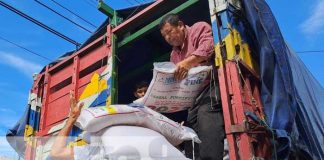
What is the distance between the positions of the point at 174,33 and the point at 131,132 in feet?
3.62

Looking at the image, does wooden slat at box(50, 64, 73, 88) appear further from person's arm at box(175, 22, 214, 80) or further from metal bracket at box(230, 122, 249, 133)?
metal bracket at box(230, 122, 249, 133)

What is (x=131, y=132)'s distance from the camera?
2293 mm

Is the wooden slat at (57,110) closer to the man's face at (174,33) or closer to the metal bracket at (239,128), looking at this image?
the man's face at (174,33)

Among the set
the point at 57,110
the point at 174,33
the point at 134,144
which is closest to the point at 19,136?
the point at 57,110

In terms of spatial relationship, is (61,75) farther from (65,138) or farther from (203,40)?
(203,40)

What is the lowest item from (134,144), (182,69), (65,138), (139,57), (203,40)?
(134,144)

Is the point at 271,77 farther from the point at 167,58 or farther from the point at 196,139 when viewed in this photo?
the point at 167,58

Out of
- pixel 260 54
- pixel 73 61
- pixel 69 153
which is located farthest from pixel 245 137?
pixel 73 61

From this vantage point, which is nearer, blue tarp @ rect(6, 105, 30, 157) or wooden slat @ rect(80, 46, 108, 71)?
wooden slat @ rect(80, 46, 108, 71)

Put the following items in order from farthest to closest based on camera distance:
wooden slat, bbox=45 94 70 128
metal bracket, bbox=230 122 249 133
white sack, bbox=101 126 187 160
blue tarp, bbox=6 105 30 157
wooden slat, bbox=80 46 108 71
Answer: blue tarp, bbox=6 105 30 157 < wooden slat, bbox=45 94 70 128 < wooden slat, bbox=80 46 108 71 < metal bracket, bbox=230 122 249 133 < white sack, bbox=101 126 187 160

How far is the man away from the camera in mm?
2568

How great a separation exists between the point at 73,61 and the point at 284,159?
2938 mm

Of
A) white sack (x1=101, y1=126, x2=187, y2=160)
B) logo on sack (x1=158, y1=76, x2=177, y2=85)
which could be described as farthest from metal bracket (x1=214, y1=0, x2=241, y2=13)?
white sack (x1=101, y1=126, x2=187, y2=160)

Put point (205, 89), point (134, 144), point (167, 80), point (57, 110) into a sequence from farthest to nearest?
point (57, 110), point (205, 89), point (167, 80), point (134, 144)
